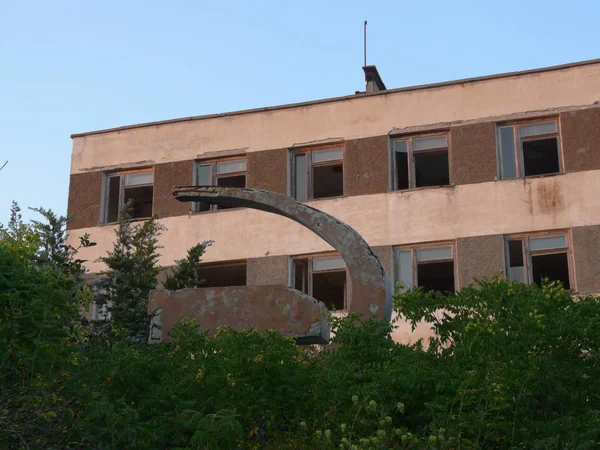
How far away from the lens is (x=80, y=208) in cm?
2503

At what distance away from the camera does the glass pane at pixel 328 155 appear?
75.7 ft

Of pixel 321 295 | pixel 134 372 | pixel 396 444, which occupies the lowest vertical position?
pixel 396 444

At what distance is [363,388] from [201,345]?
1915mm

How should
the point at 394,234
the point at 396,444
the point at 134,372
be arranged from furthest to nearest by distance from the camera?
1. the point at 394,234
2. the point at 134,372
3. the point at 396,444

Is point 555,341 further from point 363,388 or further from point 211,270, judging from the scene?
point 211,270

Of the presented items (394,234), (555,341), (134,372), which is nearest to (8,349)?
(134,372)

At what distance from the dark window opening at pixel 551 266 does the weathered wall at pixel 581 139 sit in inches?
78.8

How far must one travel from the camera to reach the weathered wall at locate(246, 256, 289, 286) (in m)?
22.3

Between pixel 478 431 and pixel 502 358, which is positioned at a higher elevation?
pixel 502 358

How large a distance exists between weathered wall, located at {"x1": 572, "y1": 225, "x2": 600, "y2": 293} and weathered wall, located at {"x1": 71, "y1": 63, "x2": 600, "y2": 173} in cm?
300

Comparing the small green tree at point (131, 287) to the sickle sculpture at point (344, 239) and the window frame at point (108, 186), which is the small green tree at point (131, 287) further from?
the sickle sculpture at point (344, 239)

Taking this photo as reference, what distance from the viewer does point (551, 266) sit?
68.2 feet

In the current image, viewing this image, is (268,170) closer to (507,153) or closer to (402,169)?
(402,169)

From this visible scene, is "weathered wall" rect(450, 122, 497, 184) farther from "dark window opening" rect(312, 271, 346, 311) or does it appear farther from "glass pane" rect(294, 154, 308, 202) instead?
"glass pane" rect(294, 154, 308, 202)
